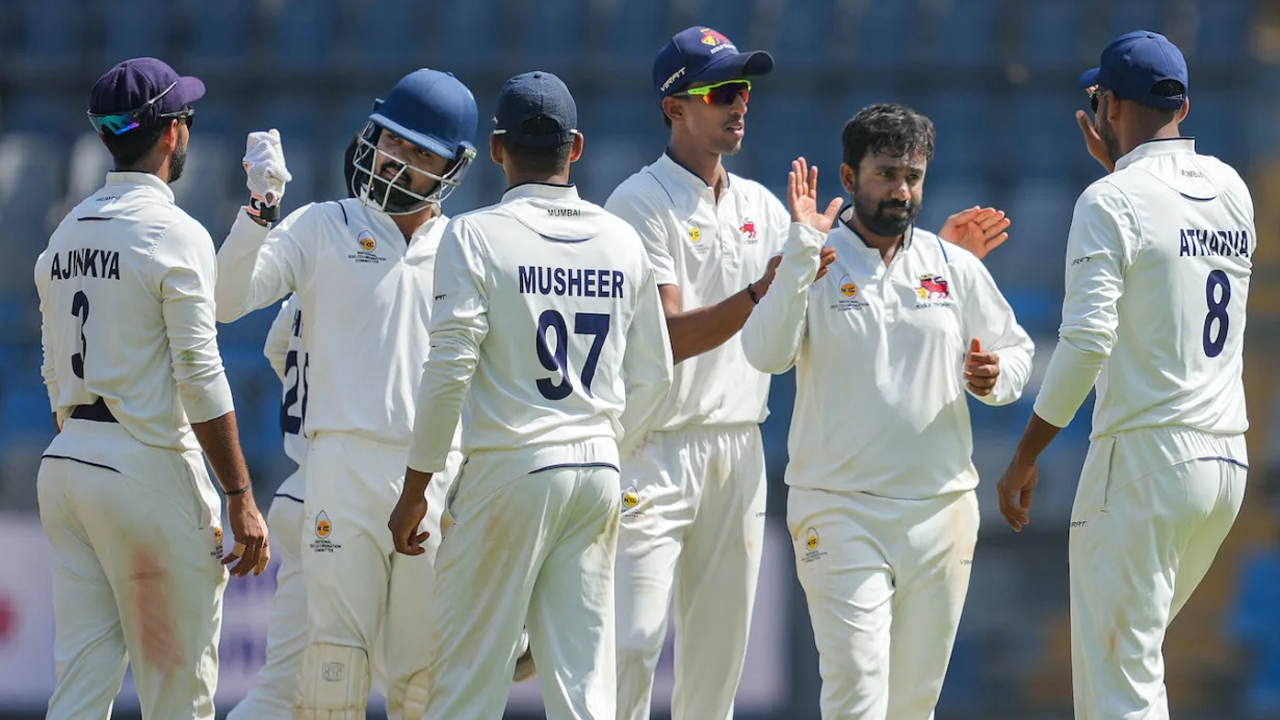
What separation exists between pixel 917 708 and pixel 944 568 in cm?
40

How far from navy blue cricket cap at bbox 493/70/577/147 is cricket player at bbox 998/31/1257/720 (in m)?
1.42

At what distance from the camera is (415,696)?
15.8 ft

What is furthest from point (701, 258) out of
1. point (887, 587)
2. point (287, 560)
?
point (287, 560)

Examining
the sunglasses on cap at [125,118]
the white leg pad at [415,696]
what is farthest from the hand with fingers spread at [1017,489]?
the sunglasses on cap at [125,118]

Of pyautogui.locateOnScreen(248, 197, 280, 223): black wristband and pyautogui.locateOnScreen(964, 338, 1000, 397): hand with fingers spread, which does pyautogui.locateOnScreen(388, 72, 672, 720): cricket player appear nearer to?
pyautogui.locateOnScreen(248, 197, 280, 223): black wristband

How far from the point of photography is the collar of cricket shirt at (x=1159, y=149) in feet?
15.6

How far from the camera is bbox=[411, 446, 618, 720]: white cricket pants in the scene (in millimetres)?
4191

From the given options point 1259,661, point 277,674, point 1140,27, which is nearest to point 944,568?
point 277,674

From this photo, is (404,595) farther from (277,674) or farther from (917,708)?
(917,708)

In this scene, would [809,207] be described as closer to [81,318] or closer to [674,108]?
[674,108]

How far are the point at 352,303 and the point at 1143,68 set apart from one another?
2.26 meters

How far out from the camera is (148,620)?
446 centimetres

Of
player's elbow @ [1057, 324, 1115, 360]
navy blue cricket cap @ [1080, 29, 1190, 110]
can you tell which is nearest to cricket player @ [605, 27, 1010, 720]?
player's elbow @ [1057, 324, 1115, 360]

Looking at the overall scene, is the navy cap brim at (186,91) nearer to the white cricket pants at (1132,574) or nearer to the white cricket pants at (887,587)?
the white cricket pants at (887,587)
